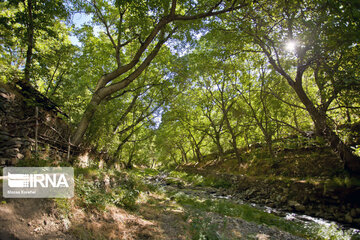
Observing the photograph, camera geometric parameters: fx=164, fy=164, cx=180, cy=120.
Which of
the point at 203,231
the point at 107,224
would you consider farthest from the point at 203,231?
the point at 107,224

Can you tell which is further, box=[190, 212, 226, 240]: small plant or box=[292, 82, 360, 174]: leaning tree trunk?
box=[292, 82, 360, 174]: leaning tree trunk

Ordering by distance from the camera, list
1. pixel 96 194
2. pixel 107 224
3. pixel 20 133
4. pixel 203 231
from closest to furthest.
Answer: pixel 107 224, pixel 203 231, pixel 96 194, pixel 20 133

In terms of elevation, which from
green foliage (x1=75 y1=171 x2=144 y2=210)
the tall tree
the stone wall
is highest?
the tall tree

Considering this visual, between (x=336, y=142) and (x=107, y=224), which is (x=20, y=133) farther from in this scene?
(x=336, y=142)

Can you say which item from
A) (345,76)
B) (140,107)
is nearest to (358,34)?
(345,76)

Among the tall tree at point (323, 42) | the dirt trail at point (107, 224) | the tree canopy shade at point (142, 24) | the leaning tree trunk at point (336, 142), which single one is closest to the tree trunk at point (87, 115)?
Result: the tree canopy shade at point (142, 24)

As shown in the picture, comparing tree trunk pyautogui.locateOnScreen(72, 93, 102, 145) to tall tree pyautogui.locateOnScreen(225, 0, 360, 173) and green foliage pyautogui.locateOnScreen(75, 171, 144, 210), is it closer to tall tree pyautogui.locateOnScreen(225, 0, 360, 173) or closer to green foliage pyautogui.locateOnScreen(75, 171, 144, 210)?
green foliage pyautogui.locateOnScreen(75, 171, 144, 210)

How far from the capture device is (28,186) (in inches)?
157

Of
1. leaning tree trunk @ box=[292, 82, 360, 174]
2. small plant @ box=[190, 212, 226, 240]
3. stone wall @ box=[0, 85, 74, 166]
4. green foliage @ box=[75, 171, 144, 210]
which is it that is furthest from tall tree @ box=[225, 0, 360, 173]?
stone wall @ box=[0, 85, 74, 166]

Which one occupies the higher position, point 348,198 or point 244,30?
point 244,30

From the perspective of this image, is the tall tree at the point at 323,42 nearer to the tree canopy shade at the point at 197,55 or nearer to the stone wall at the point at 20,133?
the tree canopy shade at the point at 197,55

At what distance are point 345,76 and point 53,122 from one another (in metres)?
13.3

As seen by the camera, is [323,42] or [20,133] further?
[20,133]

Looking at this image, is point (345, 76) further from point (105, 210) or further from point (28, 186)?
point (28, 186)
